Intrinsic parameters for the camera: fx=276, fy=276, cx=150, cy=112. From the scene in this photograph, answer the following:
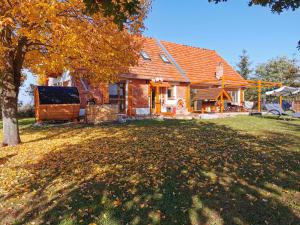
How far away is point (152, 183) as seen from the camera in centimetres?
519

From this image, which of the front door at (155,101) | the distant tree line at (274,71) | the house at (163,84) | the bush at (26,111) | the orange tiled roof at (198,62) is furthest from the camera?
the distant tree line at (274,71)

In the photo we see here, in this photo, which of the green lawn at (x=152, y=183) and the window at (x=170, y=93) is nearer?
the green lawn at (x=152, y=183)

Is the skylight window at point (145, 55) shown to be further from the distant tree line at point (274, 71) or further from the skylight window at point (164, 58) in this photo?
the distant tree line at point (274, 71)

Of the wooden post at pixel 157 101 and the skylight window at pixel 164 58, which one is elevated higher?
the skylight window at pixel 164 58

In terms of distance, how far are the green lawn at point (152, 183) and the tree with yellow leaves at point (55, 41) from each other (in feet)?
7.46

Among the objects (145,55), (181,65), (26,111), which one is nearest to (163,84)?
(145,55)

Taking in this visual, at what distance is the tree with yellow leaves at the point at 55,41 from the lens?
7.42m

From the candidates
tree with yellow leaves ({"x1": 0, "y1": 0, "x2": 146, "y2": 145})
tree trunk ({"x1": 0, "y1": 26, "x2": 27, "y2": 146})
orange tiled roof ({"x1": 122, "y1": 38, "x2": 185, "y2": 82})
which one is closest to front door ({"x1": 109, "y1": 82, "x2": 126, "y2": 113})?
orange tiled roof ({"x1": 122, "y1": 38, "x2": 185, "y2": 82})

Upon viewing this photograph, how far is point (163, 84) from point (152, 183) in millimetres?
16672

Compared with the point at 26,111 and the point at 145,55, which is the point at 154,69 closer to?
the point at 145,55

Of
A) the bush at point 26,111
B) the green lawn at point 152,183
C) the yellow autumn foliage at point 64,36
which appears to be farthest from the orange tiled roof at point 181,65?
the green lawn at point 152,183

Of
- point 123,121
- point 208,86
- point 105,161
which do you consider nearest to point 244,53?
point 208,86

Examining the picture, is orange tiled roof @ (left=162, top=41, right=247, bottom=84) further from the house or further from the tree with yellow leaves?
the tree with yellow leaves

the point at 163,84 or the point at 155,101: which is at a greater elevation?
the point at 163,84
